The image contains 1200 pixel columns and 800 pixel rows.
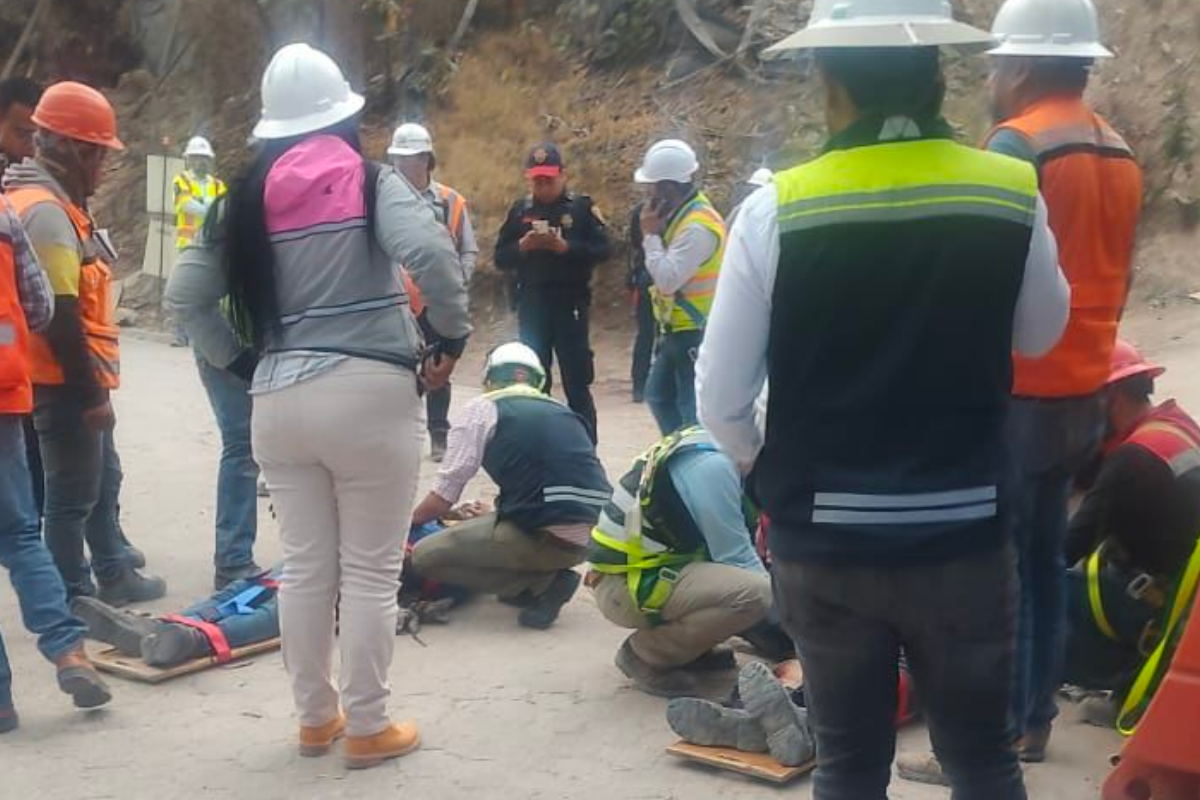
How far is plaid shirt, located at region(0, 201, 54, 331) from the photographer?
15.9 ft

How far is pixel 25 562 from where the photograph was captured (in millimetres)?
4871

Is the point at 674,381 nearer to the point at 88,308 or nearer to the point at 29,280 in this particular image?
the point at 88,308

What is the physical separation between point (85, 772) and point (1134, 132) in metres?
11.8

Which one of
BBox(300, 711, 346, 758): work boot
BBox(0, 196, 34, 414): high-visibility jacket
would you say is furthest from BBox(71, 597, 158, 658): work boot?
BBox(300, 711, 346, 758): work boot

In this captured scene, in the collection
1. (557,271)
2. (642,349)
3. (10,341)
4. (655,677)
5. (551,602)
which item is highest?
(10,341)

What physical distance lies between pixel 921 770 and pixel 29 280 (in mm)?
3173

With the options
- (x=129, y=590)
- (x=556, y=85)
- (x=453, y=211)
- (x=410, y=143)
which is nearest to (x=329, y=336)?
(x=129, y=590)

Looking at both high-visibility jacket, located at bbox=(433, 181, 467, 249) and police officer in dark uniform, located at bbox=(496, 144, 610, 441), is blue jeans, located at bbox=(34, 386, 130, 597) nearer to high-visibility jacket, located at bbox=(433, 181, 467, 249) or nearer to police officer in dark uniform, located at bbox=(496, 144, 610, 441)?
high-visibility jacket, located at bbox=(433, 181, 467, 249)

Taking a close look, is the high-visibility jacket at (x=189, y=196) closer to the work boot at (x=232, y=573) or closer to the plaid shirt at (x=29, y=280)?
the work boot at (x=232, y=573)

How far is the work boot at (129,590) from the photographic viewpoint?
630 cm

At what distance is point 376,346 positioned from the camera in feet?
13.9

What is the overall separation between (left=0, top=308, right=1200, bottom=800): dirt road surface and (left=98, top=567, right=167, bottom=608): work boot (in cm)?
11

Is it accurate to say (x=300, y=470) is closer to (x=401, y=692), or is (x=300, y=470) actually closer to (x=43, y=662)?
(x=401, y=692)

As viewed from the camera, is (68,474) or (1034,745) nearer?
(1034,745)
